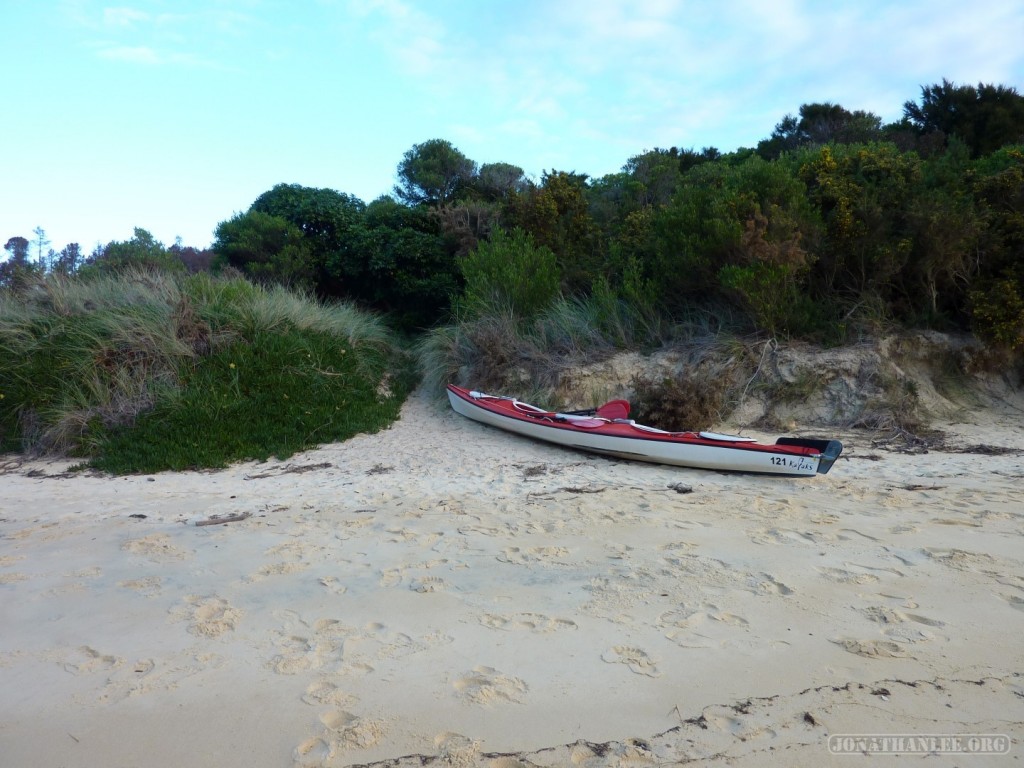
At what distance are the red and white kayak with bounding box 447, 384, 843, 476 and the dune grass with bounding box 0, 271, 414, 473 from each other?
2.05 meters

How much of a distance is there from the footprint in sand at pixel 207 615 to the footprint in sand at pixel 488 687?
1401 mm

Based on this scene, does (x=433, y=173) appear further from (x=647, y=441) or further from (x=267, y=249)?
(x=647, y=441)

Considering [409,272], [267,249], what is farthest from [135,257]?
[409,272]

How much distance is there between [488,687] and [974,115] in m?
18.8

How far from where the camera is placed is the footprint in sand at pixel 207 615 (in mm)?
3855

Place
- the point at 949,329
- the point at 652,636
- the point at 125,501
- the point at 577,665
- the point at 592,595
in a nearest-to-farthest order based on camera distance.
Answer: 1. the point at 577,665
2. the point at 652,636
3. the point at 592,595
4. the point at 125,501
5. the point at 949,329

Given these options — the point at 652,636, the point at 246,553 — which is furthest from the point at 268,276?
the point at 652,636

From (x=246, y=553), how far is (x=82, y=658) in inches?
60.9

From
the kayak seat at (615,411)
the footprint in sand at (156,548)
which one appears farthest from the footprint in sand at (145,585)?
the kayak seat at (615,411)

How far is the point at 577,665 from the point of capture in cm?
343

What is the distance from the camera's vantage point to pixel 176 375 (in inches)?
393

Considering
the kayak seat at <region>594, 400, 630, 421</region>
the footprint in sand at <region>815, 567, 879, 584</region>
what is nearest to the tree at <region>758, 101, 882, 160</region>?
the kayak seat at <region>594, 400, 630, 421</region>

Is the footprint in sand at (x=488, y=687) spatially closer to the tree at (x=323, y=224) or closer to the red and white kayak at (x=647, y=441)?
the red and white kayak at (x=647, y=441)

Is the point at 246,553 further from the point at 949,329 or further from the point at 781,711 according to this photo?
the point at 949,329
